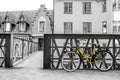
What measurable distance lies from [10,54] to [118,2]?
2517 centimetres

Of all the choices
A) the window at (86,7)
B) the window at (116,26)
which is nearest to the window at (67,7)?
the window at (86,7)

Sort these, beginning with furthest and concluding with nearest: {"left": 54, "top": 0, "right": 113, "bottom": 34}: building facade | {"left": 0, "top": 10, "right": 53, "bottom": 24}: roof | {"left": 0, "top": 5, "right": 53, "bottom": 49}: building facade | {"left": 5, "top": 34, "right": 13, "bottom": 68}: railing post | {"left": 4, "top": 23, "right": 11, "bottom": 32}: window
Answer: {"left": 0, "top": 10, "right": 53, "bottom": 24}: roof
{"left": 4, "top": 23, "right": 11, "bottom": 32}: window
{"left": 0, "top": 5, "right": 53, "bottom": 49}: building facade
{"left": 54, "top": 0, "right": 113, "bottom": 34}: building facade
{"left": 5, "top": 34, "right": 13, "bottom": 68}: railing post

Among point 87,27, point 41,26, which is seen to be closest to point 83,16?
point 87,27

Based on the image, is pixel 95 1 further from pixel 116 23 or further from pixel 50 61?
pixel 50 61

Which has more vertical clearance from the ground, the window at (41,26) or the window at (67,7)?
the window at (67,7)

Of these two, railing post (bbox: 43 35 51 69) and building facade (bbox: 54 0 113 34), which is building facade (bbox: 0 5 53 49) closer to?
building facade (bbox: 54 0 113 34)

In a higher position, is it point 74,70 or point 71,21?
point 71,21

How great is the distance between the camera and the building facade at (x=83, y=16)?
3016cm

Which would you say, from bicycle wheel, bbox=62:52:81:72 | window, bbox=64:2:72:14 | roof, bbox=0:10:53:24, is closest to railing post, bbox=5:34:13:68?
bicycle wheel, bbox=62:52:81:72

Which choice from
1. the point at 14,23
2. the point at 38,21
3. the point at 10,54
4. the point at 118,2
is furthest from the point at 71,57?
the point at 14,23

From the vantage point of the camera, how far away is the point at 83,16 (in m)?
30.3

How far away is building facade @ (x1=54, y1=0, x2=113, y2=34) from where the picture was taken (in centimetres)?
3016

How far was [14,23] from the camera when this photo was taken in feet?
141

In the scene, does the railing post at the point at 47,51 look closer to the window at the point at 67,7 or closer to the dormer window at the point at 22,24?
the window at the point at 67,7
